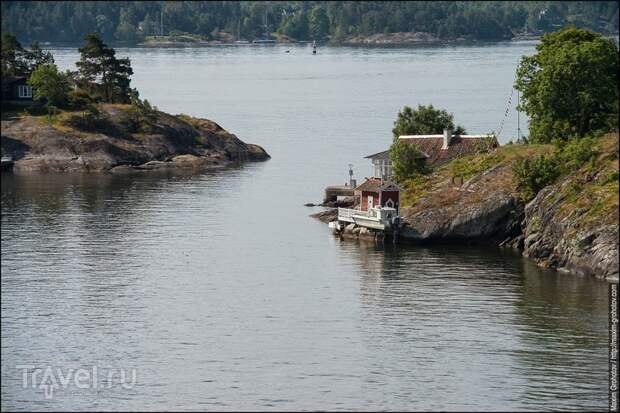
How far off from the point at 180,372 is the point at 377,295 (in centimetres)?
1891

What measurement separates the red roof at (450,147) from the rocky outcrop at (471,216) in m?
11.0

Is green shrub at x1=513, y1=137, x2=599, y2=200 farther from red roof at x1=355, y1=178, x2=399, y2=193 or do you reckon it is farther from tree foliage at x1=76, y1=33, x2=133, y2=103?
tree foliage at x1=76, y1=33, x2=133, y2=103

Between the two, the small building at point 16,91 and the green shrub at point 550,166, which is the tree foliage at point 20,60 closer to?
the small building at point 16,91

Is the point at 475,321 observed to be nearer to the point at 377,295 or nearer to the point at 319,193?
the point at 377,295

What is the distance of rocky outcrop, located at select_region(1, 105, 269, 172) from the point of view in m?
130

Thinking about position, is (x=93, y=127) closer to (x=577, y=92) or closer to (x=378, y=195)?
(x=378, y=195)

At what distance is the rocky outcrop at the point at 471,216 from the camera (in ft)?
310

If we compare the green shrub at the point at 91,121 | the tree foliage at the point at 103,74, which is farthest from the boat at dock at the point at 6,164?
the tree foliage at the point at 103,74

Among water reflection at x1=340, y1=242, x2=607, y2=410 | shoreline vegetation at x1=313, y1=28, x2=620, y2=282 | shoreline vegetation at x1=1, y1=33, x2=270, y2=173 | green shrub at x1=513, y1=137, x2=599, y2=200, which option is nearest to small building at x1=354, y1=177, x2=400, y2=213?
shoreline vegetation at x1=313, y1=28, x2=620, y2=282

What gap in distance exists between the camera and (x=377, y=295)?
80.2m

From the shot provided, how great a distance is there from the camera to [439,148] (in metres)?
109

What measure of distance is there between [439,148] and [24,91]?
173 ft

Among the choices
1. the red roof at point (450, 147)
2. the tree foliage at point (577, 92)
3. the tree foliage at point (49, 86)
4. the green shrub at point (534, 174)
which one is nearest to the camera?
the green shrub at point (534, 174)

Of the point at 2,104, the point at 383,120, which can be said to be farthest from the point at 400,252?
the point at 383,120
